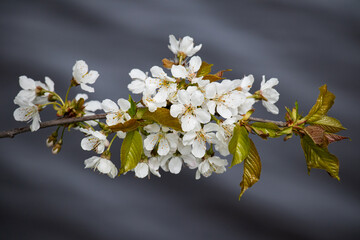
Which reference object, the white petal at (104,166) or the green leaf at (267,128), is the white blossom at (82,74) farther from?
the green leaf at (267,128)

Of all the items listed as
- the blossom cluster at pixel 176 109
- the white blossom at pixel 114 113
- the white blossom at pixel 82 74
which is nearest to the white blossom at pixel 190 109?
the blossom cluster at pixel 176 109

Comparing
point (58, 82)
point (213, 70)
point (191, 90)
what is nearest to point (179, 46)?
point (191, 90)

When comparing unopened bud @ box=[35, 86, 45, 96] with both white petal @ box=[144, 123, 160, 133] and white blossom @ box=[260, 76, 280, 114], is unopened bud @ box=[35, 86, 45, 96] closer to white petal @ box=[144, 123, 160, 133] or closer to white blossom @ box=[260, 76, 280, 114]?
white petal @ box=[144, 123, 160, 133]

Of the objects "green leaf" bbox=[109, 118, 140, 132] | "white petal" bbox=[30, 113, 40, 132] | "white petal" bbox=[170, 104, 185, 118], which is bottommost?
"white petal" bbox=[30, 113, 40, 132]

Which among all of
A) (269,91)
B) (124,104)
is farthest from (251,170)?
(124,104)

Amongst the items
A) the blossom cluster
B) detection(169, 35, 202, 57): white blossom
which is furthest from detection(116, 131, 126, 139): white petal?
detection(169, 35, 202, 57): white blossom

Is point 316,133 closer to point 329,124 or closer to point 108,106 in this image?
point 329,124

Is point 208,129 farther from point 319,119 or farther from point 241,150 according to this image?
point 319,119
